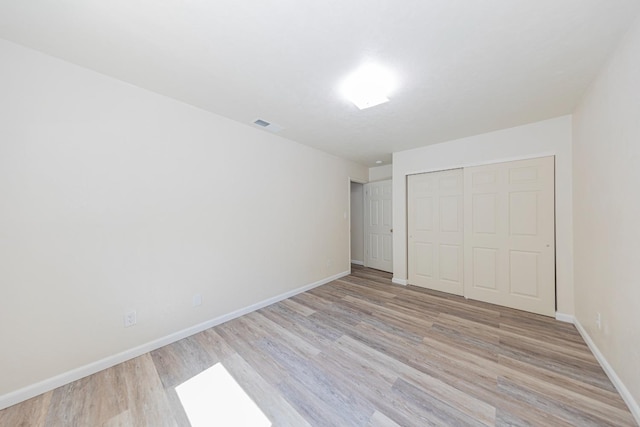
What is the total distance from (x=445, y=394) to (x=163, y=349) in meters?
2.40

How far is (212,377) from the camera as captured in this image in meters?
1.74

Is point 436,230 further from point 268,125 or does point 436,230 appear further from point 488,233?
point 268,125

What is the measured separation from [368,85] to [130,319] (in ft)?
9.56

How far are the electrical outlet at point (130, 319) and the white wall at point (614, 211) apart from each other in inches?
141

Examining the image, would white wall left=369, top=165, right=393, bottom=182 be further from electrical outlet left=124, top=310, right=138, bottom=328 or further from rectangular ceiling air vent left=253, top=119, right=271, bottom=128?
electrical outlet left=124, top=310, right=138, bottom=328

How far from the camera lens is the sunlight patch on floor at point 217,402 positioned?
138 cm

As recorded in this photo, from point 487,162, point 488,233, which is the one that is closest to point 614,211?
point 488,233

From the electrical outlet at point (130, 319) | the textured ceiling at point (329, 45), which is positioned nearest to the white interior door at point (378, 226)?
the textured ceiling at point (329, 45)

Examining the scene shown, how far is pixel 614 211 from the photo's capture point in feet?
5.24

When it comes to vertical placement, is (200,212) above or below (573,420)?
above

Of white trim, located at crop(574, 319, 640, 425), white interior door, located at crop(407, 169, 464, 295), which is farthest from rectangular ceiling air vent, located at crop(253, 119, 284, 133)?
white trim, located at crop(574, 319, 640, 425)

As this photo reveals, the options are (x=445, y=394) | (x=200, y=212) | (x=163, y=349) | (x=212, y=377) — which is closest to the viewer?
(x=445, y=394)

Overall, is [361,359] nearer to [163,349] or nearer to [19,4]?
[163,349]

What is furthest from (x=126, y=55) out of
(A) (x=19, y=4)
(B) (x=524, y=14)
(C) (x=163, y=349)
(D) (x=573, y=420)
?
(D) (x=573, y=420)
